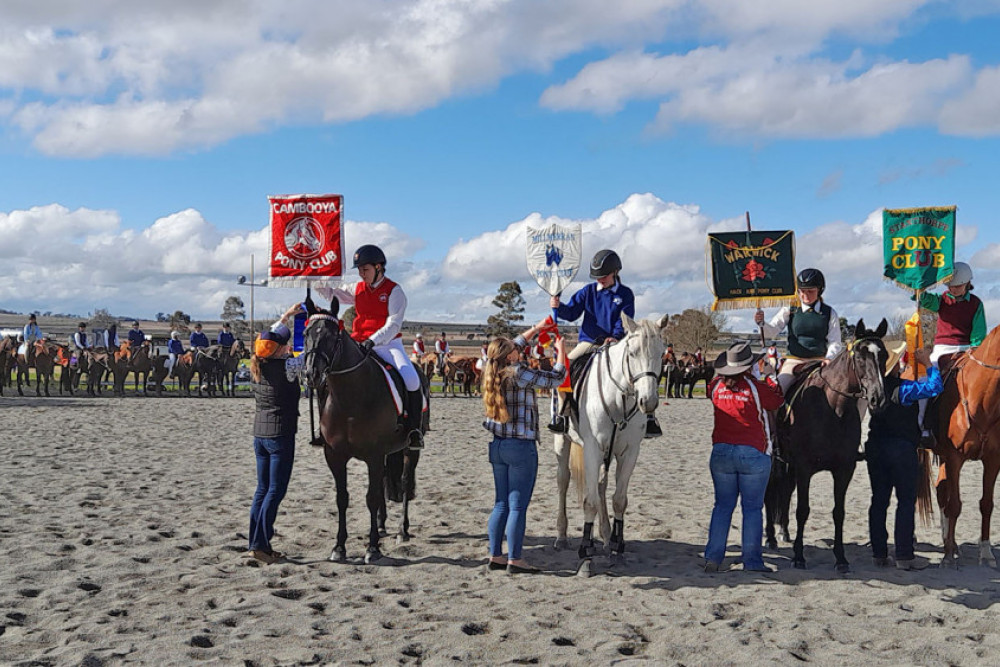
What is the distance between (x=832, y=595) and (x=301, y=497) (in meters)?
6.05

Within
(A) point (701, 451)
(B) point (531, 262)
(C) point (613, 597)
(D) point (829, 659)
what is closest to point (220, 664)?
(C) point (613, 597)

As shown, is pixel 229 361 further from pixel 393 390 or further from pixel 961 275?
pixel 961 275

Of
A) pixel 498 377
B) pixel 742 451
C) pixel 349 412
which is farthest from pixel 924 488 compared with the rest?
pixel 349 412

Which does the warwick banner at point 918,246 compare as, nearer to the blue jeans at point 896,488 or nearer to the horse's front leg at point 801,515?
the blue jeans at point 896,488

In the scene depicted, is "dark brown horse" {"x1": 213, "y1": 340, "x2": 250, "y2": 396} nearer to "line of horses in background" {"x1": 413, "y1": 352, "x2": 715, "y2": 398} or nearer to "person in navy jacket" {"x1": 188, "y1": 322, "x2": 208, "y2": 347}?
"person in navy jacket" {"x1": 188, "y1": 322, "x2": 208, "y2": 347}

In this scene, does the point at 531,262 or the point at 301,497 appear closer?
the point at 531,262

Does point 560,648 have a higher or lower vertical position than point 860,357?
lower

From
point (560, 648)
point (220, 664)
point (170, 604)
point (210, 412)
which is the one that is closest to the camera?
point (220, 664)

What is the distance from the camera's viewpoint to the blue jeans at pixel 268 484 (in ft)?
22.6

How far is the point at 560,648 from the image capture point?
492cm

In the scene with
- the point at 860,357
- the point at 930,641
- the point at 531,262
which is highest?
the point at 531,262

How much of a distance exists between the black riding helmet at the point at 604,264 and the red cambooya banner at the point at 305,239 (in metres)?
2.75

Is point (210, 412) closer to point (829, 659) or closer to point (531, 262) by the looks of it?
point (531, 262)

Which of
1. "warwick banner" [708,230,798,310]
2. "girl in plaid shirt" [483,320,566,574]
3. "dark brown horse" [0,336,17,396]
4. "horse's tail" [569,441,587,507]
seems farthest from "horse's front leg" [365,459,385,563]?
"dark brown horse" [0,336,17,396]
